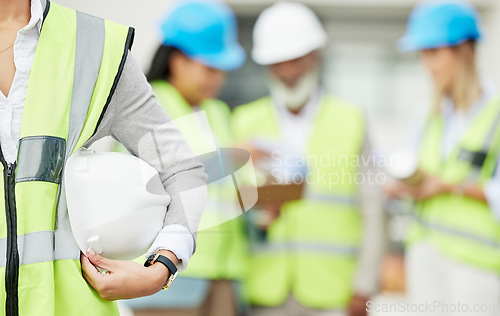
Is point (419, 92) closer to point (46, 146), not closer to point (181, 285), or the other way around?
point (181, 285)

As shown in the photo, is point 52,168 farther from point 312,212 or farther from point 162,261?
point 312,212

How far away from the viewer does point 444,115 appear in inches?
128

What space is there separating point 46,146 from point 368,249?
216 centimetres

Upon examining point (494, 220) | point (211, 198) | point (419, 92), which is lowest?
point (419, 92)

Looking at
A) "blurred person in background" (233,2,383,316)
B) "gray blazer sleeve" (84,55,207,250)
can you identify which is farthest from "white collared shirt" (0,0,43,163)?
"blurred person in background" (233,2,383,316)

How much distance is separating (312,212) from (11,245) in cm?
192

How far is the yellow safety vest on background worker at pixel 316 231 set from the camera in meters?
2.95

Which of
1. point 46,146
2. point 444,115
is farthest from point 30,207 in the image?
point 444,115

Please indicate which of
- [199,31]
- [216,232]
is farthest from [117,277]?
[199,31]

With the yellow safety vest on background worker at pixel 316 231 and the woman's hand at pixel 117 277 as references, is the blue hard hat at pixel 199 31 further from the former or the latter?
the woman's hand at pixel 117 277

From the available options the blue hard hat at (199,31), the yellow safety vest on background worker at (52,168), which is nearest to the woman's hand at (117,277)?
the yellow safety vest on background worker at (52,168)

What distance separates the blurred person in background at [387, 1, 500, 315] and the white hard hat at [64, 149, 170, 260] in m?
2.03

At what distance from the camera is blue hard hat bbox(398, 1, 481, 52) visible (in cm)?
337

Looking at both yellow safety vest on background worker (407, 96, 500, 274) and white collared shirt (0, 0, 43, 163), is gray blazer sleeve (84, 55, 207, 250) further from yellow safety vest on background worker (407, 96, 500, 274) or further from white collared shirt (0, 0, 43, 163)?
yellow safety vest on background worker (407, 96, 500, 274)
